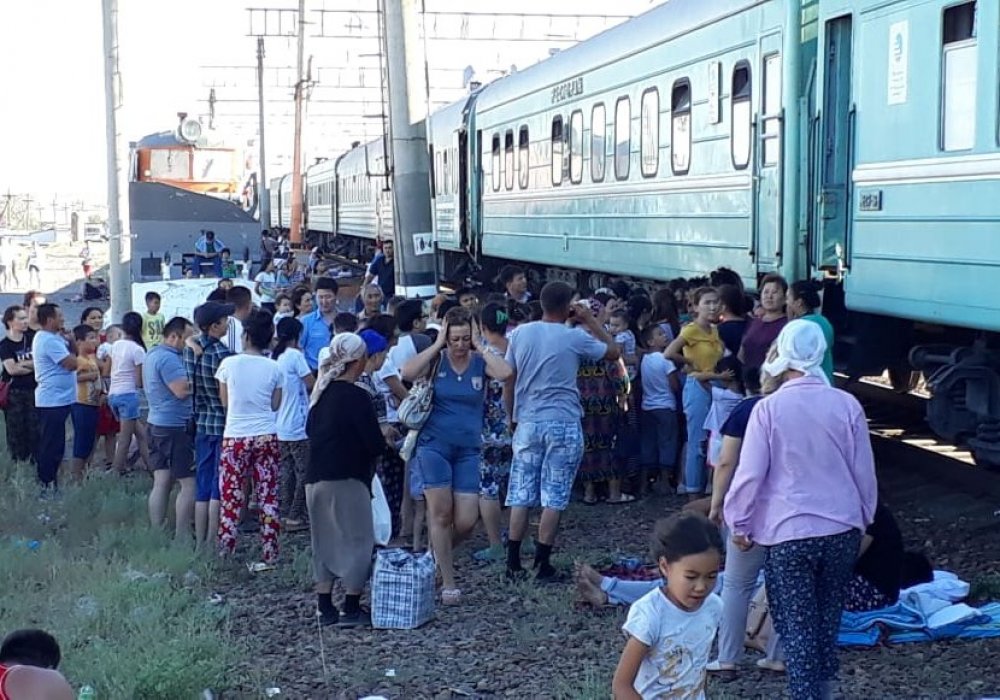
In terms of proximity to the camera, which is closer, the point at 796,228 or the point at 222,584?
the point at 222,584

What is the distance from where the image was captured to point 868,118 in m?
9.40

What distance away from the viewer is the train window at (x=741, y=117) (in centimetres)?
1160

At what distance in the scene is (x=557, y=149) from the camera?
57.4 feet

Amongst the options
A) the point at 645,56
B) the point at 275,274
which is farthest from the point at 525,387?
the point at 275,274

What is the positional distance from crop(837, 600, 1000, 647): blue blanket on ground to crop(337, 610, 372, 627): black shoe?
2583mm

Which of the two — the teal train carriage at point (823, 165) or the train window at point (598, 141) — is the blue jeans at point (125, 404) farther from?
the train window at point (598, 141)

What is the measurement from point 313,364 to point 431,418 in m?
2.71

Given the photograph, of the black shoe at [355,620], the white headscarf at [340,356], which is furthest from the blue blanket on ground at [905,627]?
the white headscarf at [340,356]

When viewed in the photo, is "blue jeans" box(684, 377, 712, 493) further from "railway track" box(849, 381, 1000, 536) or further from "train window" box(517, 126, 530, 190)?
"train window" box(517, 126, 530, 190)

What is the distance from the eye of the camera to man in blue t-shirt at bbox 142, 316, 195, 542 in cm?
945

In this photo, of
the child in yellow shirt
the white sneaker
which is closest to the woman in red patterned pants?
the white sneaker

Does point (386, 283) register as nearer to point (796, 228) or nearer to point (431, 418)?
point (796, 228)

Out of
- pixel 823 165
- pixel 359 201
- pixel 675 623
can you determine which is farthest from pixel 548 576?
pixel 359 201

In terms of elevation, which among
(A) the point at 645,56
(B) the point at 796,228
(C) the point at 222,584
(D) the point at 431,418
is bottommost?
(C) the point at 222,584
